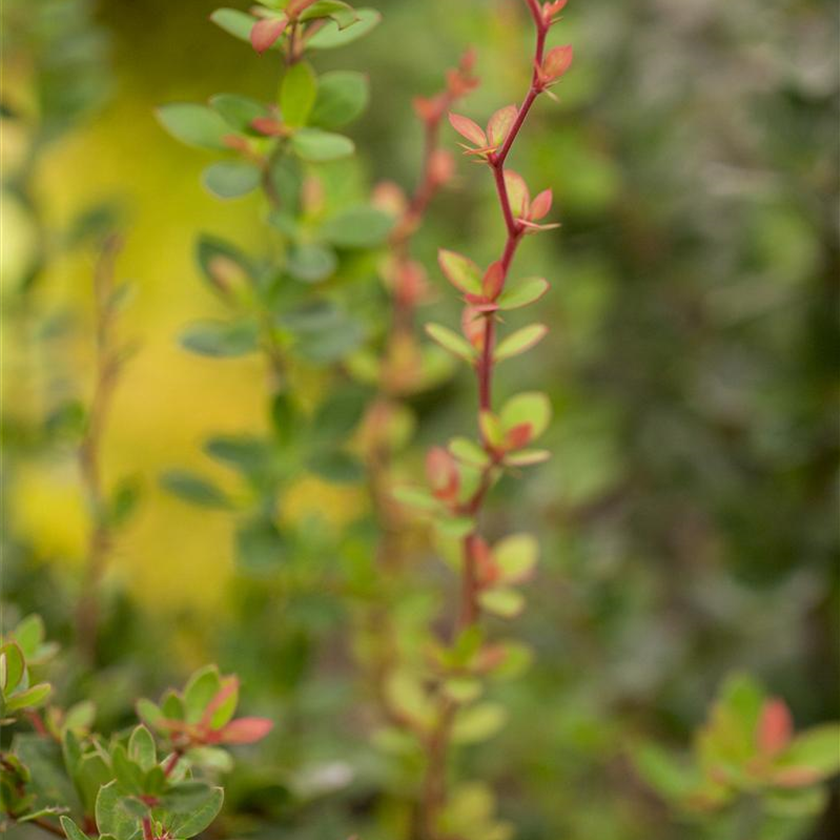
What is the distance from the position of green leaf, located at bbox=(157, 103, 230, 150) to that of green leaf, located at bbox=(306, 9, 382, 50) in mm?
74

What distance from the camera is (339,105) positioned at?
533 millimetres

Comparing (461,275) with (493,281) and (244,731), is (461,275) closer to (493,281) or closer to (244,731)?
(493,281)

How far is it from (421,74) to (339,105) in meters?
0.68

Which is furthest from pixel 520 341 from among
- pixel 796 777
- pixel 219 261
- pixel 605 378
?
pixel 605 378

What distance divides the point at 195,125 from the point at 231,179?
A: 0.12 ft

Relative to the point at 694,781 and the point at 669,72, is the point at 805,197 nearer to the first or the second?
the point at 669,72

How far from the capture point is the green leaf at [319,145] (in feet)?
1.64

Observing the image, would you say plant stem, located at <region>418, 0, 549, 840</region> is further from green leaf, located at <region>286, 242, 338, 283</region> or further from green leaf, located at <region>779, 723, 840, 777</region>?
green leaf, located at <region>779, 723, 840, 777</region>

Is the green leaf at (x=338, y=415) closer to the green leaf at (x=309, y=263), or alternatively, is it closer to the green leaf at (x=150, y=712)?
the green leaf at (x=309, y=263)

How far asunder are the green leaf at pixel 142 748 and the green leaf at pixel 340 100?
1.02 ft

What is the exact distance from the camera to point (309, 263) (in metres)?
0.59

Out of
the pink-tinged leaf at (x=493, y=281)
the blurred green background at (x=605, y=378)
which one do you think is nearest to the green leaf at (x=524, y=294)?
the pink-tinged leaf at (x=493, y=281)

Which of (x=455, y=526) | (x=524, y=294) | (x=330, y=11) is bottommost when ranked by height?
(x=455, y=526)

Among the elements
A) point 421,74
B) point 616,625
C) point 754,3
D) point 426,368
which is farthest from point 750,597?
point 421,74
